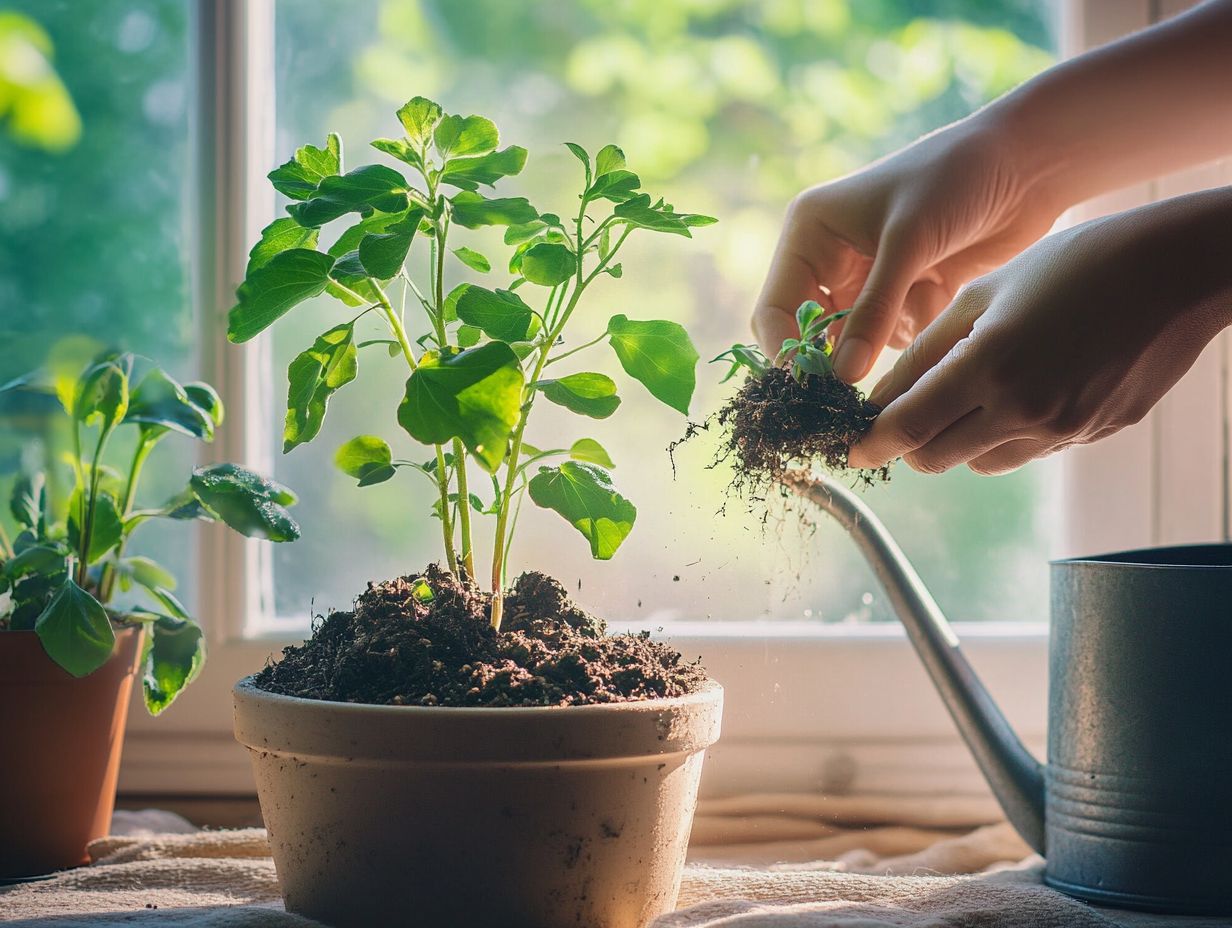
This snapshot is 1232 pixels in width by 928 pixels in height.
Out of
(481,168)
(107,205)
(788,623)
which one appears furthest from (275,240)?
(788,623)

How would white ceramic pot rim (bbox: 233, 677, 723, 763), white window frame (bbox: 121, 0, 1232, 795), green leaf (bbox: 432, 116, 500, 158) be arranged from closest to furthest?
white ceramic pot rim (bbox: 233, 677, 723, 763), green leaf (bbox: 432, 116, 500, 158), white window frame (bbox: 121, 0, 1232, 795)

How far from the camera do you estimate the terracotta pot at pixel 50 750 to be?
873mm

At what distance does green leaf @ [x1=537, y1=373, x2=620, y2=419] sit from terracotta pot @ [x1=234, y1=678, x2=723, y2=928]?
0.21 m

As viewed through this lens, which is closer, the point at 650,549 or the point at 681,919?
the point at 681,919

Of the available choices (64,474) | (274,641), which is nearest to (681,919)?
(274,641)

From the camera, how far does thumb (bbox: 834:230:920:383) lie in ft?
2.84

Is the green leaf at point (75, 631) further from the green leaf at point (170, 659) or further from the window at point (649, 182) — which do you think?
the window at point (649, 182)

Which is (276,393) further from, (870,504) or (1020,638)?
(1020,638)

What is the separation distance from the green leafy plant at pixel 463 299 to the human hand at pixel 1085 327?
20 centimetres

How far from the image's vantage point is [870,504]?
1227 mm

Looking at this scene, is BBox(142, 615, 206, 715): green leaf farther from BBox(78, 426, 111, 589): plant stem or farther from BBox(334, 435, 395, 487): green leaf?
BBox(334, 435, 395, 487): green leaf

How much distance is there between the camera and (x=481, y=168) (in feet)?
2.39

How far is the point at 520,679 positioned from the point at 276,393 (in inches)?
25.9

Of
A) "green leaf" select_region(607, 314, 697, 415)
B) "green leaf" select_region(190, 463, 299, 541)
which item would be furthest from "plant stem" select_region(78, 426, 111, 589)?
"green leaf" select_region(607, 314, 697, 415)
